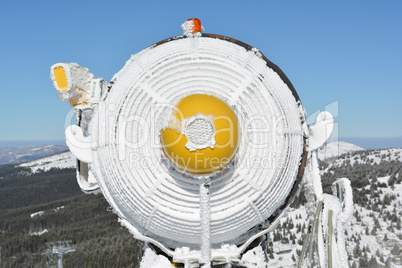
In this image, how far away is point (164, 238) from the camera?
4199 millimetres

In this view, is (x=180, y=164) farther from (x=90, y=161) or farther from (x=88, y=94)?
(x=88, y=94)

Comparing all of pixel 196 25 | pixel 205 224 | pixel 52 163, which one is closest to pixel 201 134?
pixel 205 224

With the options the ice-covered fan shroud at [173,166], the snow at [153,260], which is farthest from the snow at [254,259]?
the snow at [153,260]

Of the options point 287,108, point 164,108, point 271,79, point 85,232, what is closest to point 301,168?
point 287,108

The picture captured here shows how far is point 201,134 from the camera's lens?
133 inches

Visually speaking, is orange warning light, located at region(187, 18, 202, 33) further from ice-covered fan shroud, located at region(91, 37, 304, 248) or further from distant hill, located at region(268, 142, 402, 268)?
distant hill, located at region(268, 142, 402, 268)

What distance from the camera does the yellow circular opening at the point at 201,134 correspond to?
3385 millimetres

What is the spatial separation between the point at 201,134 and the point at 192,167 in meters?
0.39

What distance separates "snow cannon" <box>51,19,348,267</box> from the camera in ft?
12.7

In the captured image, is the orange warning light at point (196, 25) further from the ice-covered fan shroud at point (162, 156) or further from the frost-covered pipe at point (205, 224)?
the frost-covered pipe at point (205, 224)

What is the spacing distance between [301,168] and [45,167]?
103m

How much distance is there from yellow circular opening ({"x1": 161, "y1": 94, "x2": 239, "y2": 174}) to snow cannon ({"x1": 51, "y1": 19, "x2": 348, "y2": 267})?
6 cm

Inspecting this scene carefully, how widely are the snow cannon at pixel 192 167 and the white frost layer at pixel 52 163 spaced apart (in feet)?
302

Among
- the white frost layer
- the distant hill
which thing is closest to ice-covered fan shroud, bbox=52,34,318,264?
the distant hill
